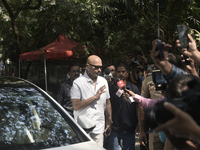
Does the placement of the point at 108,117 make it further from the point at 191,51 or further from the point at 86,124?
the point at 191,51

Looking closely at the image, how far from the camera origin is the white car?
235cm

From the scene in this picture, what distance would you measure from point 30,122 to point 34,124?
0.15 feet

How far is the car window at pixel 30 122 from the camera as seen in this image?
239 centimetres

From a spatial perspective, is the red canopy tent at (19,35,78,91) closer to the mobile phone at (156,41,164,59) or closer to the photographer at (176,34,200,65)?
the photographer at (176,34,200,65)

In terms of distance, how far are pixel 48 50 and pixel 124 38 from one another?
3.42 m

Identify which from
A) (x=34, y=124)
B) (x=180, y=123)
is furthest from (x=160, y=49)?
(x=34, y=124)

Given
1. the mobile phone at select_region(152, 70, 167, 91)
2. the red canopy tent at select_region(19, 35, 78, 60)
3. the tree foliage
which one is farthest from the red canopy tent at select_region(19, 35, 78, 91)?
the mobile phone at select_region(152, 70, 167, 91)

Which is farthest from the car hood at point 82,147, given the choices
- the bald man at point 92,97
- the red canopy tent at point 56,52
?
the red canopy tent at point 56,52

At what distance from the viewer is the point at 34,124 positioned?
261cm

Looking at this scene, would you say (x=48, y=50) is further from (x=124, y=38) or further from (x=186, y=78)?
(x=186, y=78)

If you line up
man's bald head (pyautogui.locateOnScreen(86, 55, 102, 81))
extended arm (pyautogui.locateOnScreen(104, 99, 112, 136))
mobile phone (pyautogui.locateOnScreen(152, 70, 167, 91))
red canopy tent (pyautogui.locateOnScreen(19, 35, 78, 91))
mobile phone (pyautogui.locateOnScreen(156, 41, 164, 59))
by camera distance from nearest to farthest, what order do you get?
mobile phone (pyautogui.locateOnScreen(156, 41, 164, 59)) < mobile phone (pyautogui.locateOnScreen(152, 70, 167, 91)) < man's bald head (pyautogui.locateOnScreen(86, 55, 102, 81)) < extended arm (pyautogui.locateOnScreen(104, 99, 112, 136)) < red canopy tent (pyautogui.locateOnScreen(19, 35, 78, 91))

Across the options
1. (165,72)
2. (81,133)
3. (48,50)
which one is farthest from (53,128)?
(48,50)

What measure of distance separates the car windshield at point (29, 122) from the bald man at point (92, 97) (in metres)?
0.97

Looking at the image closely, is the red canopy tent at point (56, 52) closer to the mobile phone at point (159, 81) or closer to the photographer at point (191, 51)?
the mobile phone at point (159, 81)
